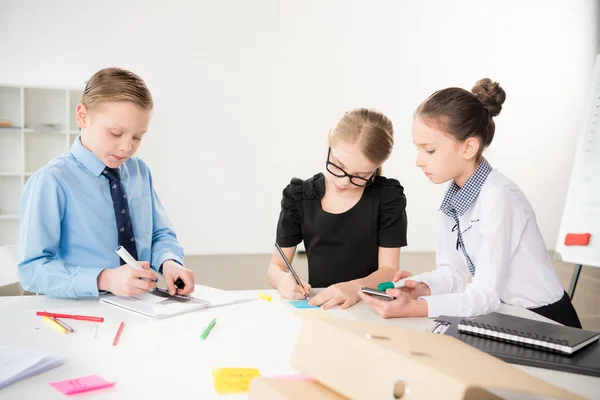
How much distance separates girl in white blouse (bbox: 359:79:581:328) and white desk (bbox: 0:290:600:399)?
31 cm

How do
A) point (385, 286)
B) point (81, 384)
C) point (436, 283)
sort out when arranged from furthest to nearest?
point (436, 283)
point (385, 286)
point (81, 384)

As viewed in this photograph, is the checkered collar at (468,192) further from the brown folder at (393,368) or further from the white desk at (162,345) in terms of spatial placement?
the brown folder at (393,368)

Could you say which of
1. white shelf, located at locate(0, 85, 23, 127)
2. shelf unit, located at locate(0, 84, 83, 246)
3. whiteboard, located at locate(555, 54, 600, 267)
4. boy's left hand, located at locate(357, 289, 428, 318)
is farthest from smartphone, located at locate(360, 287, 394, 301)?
white shelf, located at locate(0, 85, 23, 127)

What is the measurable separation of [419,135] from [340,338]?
1.07 m

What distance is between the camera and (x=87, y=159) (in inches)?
59.8

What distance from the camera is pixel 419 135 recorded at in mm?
1702

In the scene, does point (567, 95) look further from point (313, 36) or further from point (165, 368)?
point (165, 368)

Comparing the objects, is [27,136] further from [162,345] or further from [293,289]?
[162,345]

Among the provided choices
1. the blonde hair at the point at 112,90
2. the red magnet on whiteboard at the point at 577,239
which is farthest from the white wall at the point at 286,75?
the blonde hair at the point at 112,90

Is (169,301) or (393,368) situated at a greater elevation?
(393,368)

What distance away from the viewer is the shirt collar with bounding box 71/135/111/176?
1518 mm

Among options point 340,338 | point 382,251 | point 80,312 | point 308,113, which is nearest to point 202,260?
point 308,113

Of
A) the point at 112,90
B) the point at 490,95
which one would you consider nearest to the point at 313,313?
the point at 112,90

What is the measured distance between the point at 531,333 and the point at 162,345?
72 centimetres
